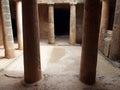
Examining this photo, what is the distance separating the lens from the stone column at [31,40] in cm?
530

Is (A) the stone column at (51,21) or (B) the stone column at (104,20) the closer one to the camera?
(B) the stone column at (104,20)

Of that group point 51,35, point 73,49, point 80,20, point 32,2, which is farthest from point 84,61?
point 80,20

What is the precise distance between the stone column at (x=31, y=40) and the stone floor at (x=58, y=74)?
42 centimetres

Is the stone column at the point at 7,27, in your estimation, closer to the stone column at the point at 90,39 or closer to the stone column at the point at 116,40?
the stone column at the point at 90,39

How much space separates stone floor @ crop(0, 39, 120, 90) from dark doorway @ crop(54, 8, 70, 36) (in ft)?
21.2

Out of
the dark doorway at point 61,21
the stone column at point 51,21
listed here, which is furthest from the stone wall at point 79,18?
the dark doorway at point 61,21

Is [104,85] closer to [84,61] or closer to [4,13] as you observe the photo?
[84,61]

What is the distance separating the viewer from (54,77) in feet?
21.2

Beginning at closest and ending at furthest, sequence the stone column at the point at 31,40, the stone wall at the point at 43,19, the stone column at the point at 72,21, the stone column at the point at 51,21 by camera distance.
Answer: the stone column at the point at 31,40
the stone column at the point at 72,21
the stone column at the point at 51,21
the stone wall at the point at 43,19

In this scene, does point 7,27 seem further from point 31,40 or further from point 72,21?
point 72,21

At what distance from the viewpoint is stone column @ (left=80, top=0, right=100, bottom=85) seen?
5188 millimetres

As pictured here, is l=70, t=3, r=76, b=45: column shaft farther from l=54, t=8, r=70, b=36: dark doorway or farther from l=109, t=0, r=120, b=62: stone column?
l=109, t=0, r=120, b=62: stone column

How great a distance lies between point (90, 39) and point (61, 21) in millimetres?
11218

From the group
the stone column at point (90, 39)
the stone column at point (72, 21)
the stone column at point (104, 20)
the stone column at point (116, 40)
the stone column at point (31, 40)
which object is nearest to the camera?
the stone column at point (90, 39)
